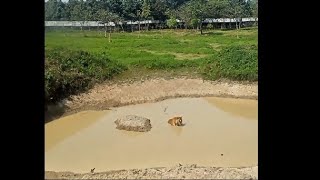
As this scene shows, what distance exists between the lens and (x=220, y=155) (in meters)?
6.85

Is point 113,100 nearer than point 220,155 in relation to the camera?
No

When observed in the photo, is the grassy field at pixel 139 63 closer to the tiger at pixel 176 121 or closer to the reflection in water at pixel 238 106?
the reflection in water at pixel 238 106

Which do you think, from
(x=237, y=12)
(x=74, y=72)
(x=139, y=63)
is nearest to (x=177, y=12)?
(x=237, y=12)

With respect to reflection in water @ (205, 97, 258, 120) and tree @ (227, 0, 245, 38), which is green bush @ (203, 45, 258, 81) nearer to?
reflection in water @ (205, 97, 258, 120)

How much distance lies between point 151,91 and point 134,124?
11.9 feet

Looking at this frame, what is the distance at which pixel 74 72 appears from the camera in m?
11.3

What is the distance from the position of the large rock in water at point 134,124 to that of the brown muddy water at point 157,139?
150 mm

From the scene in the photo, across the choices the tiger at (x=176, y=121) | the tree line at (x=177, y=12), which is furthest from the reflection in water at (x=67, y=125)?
the tree line at (x=177, y=12)
